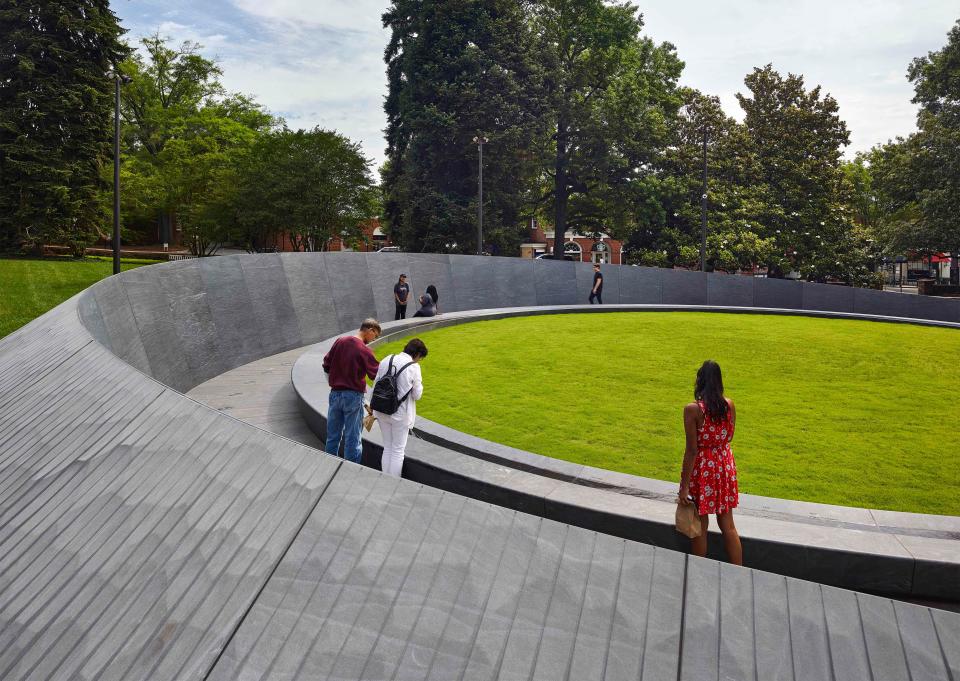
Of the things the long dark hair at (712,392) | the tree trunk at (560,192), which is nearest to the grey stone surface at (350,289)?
the long dark hair at (712,392)

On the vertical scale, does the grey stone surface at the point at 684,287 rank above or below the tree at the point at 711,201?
below

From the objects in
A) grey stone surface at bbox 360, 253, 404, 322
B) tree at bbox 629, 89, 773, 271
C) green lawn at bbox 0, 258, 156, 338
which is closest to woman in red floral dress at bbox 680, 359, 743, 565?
green lawn at bbox 0, 258, 156, 338

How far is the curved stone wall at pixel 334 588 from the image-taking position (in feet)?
8.00

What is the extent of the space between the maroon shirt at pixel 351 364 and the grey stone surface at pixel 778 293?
25.3 meters

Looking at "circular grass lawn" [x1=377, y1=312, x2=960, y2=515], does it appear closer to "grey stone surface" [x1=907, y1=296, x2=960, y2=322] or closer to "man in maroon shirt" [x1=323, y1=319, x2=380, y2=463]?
"man in maroon shirt" [x1=323, y1=319, x2=380, y2=463]

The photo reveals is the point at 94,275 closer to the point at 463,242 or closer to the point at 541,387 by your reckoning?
the point at 541,387

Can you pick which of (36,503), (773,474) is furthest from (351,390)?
(773,474)

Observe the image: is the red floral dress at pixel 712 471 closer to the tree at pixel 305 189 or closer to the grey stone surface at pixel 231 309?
the grey stone surface at pixel 231 309

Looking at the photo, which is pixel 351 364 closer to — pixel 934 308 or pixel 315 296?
pixel 315 296

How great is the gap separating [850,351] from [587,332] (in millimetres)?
5756

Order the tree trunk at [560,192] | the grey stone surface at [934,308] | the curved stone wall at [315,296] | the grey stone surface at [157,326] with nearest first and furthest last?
the grey stone surface at [157,326] → the curved stone wall at [315,296] → the grey stone surface at [934,308] → the tree trunk at [560,192]

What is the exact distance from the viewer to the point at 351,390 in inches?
267

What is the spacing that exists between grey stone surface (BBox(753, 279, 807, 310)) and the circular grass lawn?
31.5ft

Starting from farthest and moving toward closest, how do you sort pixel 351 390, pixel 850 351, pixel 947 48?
1. pixel 947 48
2. pixel 850 351
3. pixel 351 390
